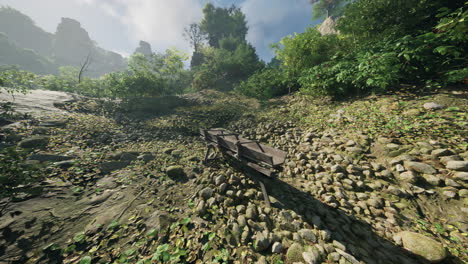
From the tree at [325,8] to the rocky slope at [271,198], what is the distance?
1473 inches

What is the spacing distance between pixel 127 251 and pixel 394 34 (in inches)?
406

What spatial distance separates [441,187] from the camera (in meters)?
2.60

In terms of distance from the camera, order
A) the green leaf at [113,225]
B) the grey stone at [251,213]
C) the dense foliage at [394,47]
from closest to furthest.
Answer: the green leaf at [113,225] < the grey stone at [251,213] < the dense foliage at [394,47]

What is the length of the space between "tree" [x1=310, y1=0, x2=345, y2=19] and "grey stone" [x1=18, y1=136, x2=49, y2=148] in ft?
139

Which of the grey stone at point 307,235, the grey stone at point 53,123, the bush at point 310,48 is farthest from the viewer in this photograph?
the bush at point 310,48

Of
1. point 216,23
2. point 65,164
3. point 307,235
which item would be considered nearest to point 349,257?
point 307,235

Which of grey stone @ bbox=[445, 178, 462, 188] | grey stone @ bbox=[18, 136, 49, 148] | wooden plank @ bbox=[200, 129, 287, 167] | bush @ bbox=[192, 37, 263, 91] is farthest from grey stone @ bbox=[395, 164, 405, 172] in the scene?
bush @ bbox=[192, 37, 263, 91]

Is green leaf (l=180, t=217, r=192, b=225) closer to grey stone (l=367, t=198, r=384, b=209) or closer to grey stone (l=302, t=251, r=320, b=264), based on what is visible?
grey stone (l=302, t=251, r=320, b=264)

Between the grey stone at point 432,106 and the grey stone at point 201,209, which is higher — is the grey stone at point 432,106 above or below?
above

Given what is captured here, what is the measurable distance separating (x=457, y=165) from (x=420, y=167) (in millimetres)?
448

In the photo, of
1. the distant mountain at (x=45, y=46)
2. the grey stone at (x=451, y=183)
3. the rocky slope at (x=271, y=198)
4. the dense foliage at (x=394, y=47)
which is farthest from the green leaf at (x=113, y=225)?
the distant mountain at (x=45, y=46)

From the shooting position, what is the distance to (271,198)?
9.86 ft

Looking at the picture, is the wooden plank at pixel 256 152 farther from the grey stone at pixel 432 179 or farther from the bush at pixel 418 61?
the bush at pixel 418 61

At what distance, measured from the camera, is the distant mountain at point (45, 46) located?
5150cm
